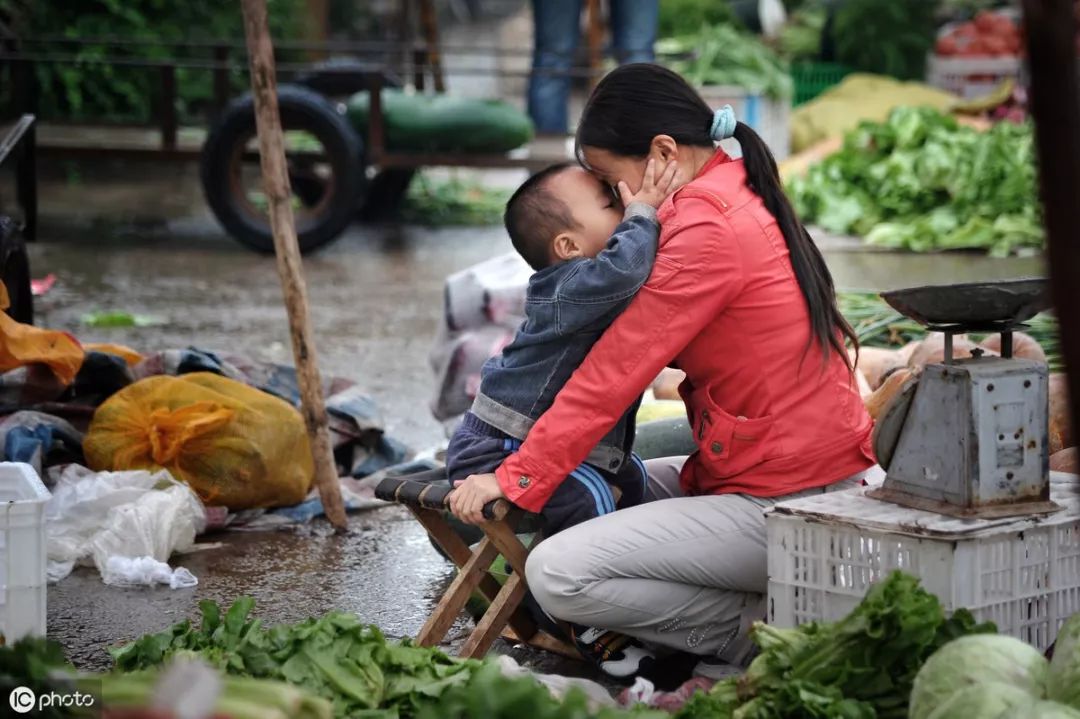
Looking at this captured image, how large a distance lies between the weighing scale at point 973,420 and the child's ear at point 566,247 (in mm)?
694

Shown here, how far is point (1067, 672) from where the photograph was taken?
237 cm

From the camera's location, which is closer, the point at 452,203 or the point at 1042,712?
the point at 1042,712

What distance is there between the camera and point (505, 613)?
3.24 metres

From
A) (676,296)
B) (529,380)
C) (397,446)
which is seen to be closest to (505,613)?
(529,380)

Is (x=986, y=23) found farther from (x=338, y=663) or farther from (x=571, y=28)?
(x=338, y=663)

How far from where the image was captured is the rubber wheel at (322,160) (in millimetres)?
9250

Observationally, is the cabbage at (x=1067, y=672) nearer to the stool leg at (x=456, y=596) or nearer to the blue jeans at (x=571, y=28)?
the stool leg at (x=456, y=596)

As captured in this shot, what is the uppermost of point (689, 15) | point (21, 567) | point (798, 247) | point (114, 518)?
point (689, 15)

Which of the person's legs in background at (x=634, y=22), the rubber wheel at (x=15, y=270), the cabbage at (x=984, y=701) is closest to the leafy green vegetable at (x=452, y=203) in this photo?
the person's legs in background at (x=634, y=22)

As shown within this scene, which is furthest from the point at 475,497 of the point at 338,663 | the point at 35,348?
the point at 35,348

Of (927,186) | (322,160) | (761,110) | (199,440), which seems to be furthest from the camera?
(761,110)

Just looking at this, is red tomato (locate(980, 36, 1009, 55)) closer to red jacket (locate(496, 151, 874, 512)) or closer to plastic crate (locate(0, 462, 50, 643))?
red jacket (locate(496, 151, 874, 512))

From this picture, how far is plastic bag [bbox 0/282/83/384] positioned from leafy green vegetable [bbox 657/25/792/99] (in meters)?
7.09

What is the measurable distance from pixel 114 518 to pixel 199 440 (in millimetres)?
439
